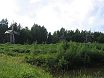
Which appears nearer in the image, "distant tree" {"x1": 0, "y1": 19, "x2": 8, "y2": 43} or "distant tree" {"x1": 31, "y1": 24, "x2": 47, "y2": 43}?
"distant tree" {"x1": 0, "y1": 19, "x2": 8, "y2": 43}

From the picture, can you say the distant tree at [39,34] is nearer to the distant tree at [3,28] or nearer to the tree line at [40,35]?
the tree line at [40,35]

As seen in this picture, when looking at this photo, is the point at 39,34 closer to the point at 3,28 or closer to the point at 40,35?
the point at 40,35

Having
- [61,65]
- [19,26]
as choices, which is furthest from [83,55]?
[19,26]

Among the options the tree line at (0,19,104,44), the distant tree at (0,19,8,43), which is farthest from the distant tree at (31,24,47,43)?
the distant tree at (0,19,8,43)

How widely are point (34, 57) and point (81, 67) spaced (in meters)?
3.58

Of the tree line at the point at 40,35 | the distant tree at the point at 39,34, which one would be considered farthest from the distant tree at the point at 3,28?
the distant tree at the point at 39,34

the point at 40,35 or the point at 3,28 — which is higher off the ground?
the point at 3,28

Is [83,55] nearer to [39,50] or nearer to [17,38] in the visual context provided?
[39,50]

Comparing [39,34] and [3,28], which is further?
[39,34]

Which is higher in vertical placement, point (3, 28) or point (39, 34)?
point (3, 28)

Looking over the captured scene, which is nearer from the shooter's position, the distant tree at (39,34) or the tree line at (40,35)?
the tree line at (40,35)

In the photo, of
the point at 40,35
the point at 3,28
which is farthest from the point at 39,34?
the point at 3,28

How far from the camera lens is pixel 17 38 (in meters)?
59.3

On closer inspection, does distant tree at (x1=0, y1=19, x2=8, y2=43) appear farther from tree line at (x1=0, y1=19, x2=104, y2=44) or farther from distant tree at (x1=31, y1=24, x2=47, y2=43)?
distant tree at (x1=31, y1=24, x2=47, y2=43)
